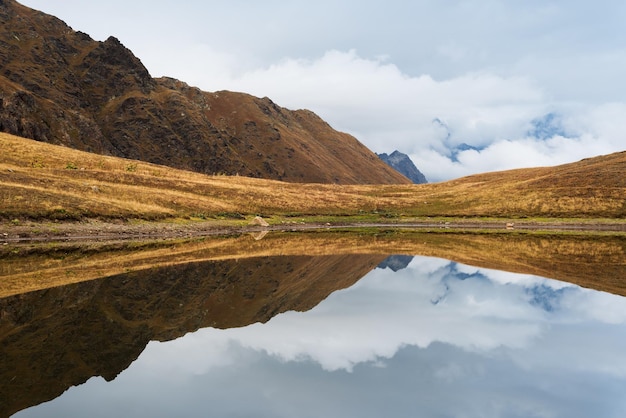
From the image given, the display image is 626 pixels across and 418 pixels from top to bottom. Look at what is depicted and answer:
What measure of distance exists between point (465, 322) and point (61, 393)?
16763 mm

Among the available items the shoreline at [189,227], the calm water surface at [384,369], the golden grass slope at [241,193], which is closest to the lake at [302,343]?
the calm water surface at [384,369]

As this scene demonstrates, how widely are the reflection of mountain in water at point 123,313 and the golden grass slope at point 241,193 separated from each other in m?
34.6

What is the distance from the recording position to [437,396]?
13.5m

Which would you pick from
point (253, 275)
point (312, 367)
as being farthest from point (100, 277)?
point (312, 367)

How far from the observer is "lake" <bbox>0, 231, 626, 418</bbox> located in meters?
13.0

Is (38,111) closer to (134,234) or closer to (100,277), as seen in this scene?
(134,234)

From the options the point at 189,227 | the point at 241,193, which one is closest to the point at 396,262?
the point at 189,227

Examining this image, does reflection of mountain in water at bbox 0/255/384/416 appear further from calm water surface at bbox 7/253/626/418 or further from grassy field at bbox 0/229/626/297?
grassy field at bbox 0/229/626/297

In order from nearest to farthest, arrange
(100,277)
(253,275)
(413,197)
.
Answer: (100,277) < (253,275) < (413,197)

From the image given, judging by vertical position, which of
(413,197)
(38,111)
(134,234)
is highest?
(38,111)

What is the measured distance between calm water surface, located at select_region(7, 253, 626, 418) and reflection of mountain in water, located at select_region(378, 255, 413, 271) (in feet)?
57.5

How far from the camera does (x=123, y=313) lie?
883 inches

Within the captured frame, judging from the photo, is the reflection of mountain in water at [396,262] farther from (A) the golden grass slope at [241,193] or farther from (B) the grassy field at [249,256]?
(A) the golden grass slope at [241,193]

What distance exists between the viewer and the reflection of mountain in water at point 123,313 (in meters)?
14.6
